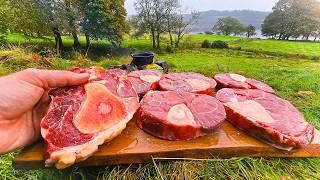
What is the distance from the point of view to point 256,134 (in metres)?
1.89

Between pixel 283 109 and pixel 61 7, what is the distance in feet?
99.1

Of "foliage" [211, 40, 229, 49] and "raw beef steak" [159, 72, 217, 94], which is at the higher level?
"raw beef steak" [159, 72, 217, 94]

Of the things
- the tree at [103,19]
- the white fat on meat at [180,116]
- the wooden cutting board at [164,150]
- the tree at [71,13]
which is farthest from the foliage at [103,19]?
the wooden cutting board at [164,150]

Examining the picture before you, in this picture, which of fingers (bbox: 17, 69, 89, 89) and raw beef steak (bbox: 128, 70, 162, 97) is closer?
fingers (bbox: 17, 69, 89, 89)

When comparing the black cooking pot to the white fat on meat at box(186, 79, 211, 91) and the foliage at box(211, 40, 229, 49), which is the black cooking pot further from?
the foliage at box(211, 40, 229, 49)

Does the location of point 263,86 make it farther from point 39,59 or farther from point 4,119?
point 39,59

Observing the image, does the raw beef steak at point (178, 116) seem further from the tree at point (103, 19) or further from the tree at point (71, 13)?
the tree at point (71, 13)

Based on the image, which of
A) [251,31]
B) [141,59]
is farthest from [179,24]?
[141,59]

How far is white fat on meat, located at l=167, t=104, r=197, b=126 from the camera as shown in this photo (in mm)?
1768

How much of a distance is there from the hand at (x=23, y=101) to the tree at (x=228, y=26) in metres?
65.4

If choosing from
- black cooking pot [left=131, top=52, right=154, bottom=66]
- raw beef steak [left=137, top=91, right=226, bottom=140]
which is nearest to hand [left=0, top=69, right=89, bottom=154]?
raw beef steak [left=137, top=91, right=226, bottom=140]

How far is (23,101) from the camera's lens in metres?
1.77

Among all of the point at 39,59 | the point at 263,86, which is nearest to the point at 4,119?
the point at 263,86

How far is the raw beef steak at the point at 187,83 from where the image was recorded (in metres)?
2.40
